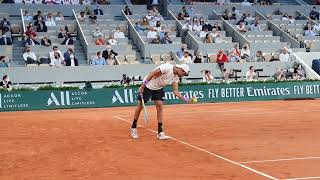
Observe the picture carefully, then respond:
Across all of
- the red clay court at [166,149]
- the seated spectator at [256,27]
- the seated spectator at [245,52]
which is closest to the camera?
the red clay court at [166,149]

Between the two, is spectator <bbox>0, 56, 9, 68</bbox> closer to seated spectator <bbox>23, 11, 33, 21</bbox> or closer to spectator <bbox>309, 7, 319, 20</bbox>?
seated spectator <bbox>23, 11, 33, 21</bbox>

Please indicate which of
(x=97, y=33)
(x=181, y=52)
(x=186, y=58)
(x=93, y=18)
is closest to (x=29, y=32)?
(x=97, y=33)

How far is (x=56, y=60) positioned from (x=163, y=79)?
1458 centimetres

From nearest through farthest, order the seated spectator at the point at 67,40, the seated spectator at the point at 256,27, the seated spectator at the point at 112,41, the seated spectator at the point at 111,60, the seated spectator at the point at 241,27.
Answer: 1. the seated spectator at the point at 111,60
2. the seated spectator at the point at 67,40
3. the seated spectator at the point at 112,41
4. the seated spectator at the point at 241,27
5. the seated spectator at the point at 256,27

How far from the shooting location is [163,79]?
12.5 meters

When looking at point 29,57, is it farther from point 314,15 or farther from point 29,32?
point 314,15

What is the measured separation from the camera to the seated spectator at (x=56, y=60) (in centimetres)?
2609

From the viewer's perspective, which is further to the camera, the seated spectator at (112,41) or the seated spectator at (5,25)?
the seated spectator at (112,41)

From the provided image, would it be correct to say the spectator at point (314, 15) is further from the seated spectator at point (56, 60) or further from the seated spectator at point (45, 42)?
the seated spectator at point (56, 60)

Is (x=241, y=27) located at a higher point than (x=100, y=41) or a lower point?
higher

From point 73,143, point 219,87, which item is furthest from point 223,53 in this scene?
point 73,143

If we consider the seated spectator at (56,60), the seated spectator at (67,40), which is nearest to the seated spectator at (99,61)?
the seated spectator at (56,60)

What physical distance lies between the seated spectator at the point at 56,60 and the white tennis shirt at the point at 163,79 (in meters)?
14.3

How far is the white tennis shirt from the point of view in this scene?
12.3 m
